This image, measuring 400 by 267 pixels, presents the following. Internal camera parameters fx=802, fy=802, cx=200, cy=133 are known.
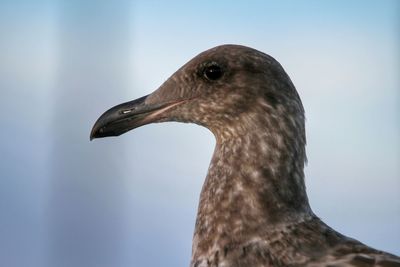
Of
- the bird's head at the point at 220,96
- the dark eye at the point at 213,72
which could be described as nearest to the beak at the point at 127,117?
the bird's head at the point at 220,96

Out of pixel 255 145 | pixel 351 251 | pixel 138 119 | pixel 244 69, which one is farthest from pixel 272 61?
pixel 351 251

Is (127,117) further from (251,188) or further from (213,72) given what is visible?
(251,188)

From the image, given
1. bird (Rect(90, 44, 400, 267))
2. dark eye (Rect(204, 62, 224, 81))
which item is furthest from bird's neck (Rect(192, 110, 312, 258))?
dark eye (Rect(204, 62, 224, 81))

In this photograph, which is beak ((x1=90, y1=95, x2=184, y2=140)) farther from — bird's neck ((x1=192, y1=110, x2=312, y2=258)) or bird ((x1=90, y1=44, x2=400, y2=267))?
bird's neck ((x1=192, y1=110, x2=312, y2=258))

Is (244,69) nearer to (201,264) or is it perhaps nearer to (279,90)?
(279,90)

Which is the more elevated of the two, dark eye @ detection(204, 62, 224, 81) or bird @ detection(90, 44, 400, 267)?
dark eye @ detection(204, 62, 224, 81)

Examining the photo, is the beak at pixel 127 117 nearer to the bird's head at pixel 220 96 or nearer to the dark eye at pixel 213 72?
the bird's head at pixel 220 96

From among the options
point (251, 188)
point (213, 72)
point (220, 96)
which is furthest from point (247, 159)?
point (213, 72)
